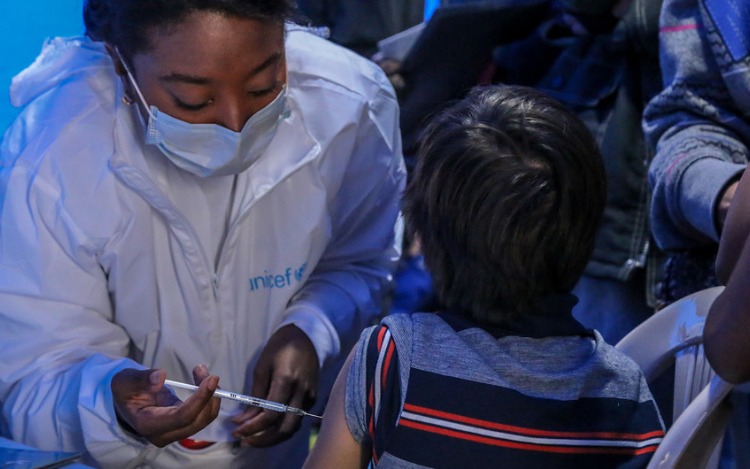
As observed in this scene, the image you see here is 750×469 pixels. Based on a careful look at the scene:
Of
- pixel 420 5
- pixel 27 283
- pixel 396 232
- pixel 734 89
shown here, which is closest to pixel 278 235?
pixel 396 232

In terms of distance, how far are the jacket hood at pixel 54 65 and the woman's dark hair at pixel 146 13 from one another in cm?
8

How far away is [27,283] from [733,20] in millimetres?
1166

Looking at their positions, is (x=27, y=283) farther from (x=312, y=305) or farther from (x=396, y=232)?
(x=396, y=232)

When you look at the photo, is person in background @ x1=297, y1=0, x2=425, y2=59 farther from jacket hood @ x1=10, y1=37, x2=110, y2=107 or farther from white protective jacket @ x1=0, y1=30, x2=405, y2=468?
jacket hood @ x1=10, y1=37, x2=110, y2=107

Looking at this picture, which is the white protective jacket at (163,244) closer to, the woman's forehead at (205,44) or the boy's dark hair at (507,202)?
the woman's forehead at (205,44)

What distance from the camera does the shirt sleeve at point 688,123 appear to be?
152 centimetres

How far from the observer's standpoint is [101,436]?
136 cm

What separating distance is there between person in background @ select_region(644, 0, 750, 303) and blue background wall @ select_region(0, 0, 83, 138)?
3.36ft

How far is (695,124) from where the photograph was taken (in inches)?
62.7

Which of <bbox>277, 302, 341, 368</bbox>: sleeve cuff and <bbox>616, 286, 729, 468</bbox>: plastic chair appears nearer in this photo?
<bbox>616, 286, 729, 468</bbox>: plastic chair

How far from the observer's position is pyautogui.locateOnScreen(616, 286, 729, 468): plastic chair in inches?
49.3

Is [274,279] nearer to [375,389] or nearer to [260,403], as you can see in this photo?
[260,403]

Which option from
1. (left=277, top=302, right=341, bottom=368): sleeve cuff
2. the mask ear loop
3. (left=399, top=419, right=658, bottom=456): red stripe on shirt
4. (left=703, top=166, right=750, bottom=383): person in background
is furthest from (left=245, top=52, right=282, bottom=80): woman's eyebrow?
(left=703, top=166, right=750, bottom=383): person in background

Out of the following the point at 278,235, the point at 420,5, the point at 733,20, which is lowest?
the point at 278,235
